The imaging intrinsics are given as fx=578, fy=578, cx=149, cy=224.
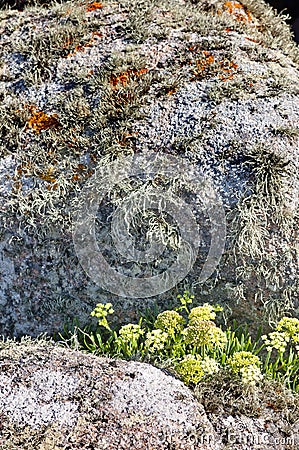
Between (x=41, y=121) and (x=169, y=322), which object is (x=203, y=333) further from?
(x=41, y=121)

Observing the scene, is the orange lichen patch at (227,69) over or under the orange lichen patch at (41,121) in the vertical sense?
over

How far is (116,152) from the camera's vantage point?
370 centimetres

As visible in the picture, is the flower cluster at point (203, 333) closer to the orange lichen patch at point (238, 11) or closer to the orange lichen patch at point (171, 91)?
the orange lichen patch at point (171, 91)

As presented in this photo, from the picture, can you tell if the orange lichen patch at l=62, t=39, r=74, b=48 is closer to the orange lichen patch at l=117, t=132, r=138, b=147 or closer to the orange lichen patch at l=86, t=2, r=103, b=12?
the orange lichen patch at l=86, t=2, r=103, b=12

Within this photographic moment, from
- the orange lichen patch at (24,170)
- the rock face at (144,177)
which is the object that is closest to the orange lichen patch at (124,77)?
the rock face at (144,177)

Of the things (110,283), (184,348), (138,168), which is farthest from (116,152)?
(184,348)

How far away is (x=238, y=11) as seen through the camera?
184 inches

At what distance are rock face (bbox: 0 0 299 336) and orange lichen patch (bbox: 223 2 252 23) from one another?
0.64 metres

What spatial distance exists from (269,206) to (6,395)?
186cm

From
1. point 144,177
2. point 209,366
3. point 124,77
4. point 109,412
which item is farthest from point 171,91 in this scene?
point 109,412

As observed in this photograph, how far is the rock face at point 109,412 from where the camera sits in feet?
8.67

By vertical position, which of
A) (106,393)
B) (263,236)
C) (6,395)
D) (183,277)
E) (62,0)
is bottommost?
(6,395)

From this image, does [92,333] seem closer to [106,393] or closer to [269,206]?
[106,393]

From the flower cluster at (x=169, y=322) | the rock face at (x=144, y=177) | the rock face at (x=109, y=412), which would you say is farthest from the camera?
the rock face at (x=144, y=177)
